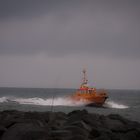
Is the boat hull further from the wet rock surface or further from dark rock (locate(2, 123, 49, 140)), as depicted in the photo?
dark rock (locate(2, 123, 49, 140))

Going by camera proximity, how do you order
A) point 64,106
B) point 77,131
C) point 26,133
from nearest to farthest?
point 26,133
point 77,131
point 64,106

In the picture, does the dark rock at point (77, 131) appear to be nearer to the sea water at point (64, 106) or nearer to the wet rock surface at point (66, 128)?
the wet rock surface at point (66, 128)

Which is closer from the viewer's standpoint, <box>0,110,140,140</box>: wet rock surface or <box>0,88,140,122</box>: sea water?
<box>0,110,140,140</box>: wet rock surface

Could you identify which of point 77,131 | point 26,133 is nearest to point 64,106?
point 77,131

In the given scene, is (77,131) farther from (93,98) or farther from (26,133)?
(93,98)

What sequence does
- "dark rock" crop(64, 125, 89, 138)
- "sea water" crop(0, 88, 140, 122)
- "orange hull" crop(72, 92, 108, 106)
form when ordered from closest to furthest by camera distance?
"dark rock" crop(64, 125, 89, 138) < "sea water" crop(0, 88, 140, 122) < "orange hull" crop(72, 92, 108, 106)

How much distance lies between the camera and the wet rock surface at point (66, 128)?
479 inches

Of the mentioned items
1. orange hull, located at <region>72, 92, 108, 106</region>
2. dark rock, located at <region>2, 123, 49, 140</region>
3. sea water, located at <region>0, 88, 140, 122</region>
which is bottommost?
dark rock, located at <region>2, 123, 49, 140</region>

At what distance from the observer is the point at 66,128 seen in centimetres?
1363

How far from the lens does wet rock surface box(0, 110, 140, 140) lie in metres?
12.2

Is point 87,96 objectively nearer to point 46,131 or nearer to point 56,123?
point 56,123

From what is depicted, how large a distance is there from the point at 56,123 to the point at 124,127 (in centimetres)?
266

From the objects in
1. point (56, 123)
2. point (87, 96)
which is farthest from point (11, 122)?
point (87, 96)

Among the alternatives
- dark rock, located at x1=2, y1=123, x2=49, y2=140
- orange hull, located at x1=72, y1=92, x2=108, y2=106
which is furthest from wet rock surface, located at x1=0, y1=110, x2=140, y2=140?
orange hull, located at x1=72, y1=92, x2=108, y2=106
